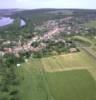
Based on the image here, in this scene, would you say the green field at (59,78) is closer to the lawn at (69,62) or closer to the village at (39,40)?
the lawn at (69,62)

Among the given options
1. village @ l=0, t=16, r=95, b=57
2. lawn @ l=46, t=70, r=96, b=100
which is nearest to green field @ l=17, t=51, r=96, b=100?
lawn @ l=46, t=70, r=96, b=100

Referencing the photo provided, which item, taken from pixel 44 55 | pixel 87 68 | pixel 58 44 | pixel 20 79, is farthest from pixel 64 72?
pixel 58 44

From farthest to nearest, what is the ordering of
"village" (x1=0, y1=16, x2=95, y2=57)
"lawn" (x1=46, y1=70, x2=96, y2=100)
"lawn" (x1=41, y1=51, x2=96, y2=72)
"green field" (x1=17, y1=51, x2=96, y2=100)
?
"village" (x1=0, y1=16, x2=95, y2=57), "lawn" (x1=41, y1=51, x2=96, y2=72), "green field" (x1=17, y1=51, x2=96, y2=100), "lawn" (x1=46, y1=70, x2=96, y2=100)

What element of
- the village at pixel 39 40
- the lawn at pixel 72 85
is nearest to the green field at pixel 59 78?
the lawn at pixel 72 85

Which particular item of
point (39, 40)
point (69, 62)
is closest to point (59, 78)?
point (69, 62)

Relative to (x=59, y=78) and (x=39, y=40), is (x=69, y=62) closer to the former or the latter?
(x=59, y=78)

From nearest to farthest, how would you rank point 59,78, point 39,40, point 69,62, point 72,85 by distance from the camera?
point 72,85, point 59,78, point 69,62, point 39,40

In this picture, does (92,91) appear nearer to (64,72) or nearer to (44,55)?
(64,72)

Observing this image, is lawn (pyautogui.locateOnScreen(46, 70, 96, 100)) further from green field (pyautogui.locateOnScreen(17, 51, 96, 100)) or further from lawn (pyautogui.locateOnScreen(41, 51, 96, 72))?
lawn (pyautogui.locateOnScreen(41, 51, 96, 72))
